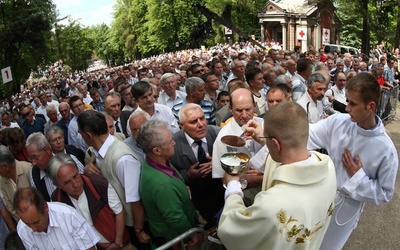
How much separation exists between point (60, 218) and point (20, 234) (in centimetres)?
37

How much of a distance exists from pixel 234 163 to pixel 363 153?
44.4 inches

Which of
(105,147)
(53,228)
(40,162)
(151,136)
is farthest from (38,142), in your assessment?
(151,136)

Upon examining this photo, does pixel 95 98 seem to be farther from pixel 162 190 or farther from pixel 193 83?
pixel 162 190

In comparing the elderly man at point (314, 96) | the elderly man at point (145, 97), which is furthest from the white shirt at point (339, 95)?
the elderly man at point (145, 97)

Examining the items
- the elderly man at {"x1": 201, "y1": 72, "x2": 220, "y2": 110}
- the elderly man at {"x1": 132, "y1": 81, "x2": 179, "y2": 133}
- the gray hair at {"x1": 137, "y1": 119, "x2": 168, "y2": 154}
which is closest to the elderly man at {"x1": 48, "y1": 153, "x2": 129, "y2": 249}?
the gray hair at {"x1": 137, "y1": 119, "x2": 168, "y2": 154}

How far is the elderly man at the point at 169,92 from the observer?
272 inches

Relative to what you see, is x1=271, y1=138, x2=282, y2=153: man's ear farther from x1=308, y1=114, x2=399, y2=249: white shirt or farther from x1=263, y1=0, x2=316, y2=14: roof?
x1=263, y1=0, x2=316, y2=14: roof

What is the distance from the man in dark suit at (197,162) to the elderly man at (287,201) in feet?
5.01

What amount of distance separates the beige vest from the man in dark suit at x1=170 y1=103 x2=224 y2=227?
0.60m

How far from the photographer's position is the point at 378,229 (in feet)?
16.3

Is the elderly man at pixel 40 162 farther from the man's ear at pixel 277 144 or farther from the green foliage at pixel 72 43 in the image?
the green foliage at pixel 72 43

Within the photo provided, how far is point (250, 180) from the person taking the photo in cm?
312

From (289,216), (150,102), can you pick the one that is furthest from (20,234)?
(150,102)

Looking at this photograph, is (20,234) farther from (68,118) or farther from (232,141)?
(68,118)
